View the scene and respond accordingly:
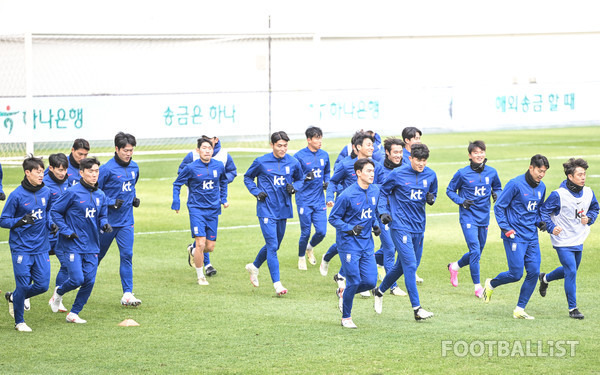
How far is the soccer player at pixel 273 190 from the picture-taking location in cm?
1336

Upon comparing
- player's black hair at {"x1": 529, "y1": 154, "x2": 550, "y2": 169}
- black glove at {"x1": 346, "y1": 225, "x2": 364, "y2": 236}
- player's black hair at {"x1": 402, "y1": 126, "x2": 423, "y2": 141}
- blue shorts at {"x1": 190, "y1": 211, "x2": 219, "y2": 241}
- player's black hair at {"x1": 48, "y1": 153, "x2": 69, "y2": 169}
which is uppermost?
player's black hair at {"x1": 402, "y1": 126, "x2": 423, "y2": 141}

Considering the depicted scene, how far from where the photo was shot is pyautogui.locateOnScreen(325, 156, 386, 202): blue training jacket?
1332 centimetres

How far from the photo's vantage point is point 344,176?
543 inches

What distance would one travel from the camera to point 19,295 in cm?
1109

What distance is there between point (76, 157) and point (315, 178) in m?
3.96

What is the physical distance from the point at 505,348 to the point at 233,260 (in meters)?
6.60

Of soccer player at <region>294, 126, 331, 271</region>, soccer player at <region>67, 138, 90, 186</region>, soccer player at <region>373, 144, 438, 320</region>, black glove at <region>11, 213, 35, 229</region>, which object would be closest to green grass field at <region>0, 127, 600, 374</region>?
soccer player at <region>373, 144, 438, 320</region>

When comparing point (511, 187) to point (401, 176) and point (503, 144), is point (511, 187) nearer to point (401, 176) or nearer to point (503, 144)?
point (401, 176)

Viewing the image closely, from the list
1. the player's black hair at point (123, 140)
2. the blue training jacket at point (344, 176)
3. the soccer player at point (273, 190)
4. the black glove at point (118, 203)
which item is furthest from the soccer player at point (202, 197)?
the blue training jacket at point (344, 176)

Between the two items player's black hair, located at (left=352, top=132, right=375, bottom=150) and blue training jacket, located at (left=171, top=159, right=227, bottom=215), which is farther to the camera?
blue training jacket, located at (left=171, top=159, right=227, bottom=215)

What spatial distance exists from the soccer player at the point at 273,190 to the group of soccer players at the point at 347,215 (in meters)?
0.02

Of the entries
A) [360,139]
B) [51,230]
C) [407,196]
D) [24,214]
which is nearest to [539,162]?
[407,196]

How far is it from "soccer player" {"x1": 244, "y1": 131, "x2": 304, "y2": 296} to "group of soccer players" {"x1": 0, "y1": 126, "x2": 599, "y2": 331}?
16mm

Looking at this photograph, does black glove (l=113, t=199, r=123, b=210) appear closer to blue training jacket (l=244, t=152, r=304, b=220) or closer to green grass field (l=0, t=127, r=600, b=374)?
green grass field (l=0, t=127, r=600, b=374)
